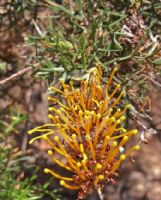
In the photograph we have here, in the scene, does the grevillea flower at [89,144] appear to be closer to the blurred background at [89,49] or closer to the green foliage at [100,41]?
the blurred background at [89,49]

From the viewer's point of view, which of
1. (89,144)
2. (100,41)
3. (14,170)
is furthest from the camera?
(14,170)

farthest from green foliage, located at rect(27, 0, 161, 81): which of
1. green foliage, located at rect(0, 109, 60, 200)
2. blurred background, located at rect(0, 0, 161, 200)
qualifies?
green foliage, located at rect(0, 109, 60, 200)

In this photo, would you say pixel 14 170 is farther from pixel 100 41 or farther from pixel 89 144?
pixel 89 144

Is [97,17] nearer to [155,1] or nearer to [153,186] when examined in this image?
[155,1]

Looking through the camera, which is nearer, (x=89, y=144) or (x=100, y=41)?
(x=89, y=144)

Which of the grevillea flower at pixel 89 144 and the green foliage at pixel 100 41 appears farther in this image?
the green foliage at pixel 100 41

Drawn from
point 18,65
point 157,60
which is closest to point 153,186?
point 18,65

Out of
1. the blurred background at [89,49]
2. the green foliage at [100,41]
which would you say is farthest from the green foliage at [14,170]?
the green foliage at [100,41]

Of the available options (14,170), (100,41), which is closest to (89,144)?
(100,41)

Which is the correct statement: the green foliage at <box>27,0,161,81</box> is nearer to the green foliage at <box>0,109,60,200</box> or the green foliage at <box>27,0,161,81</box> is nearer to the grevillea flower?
the grevillea flower

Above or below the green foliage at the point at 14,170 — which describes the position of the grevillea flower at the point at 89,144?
above

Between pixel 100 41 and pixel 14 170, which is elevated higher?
pixel 100 41
